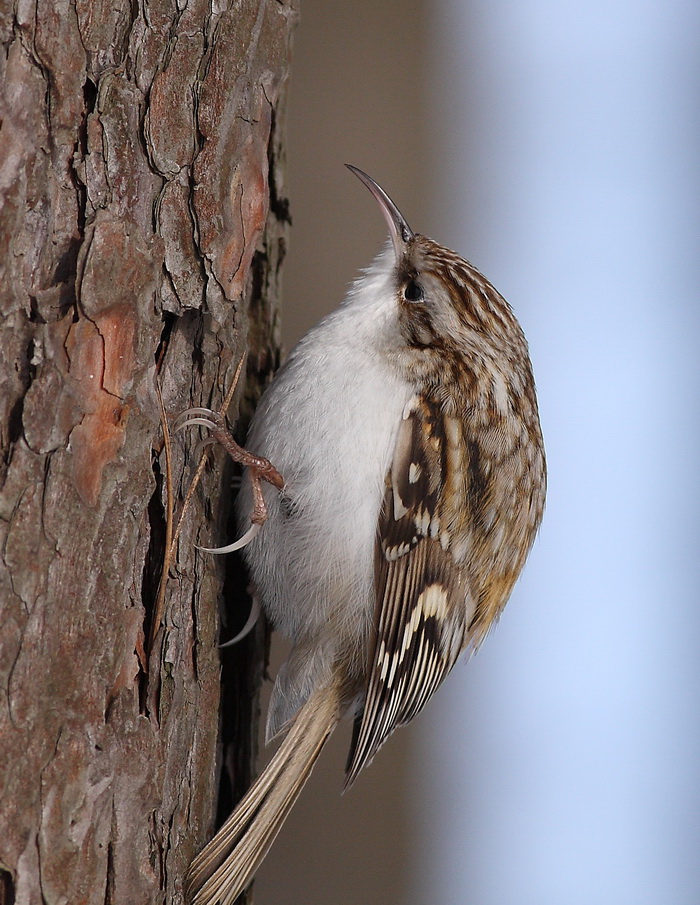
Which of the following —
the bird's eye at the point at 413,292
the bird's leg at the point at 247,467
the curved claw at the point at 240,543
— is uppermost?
the bird's eye at the point at 413,292

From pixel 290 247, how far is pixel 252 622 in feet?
2.54

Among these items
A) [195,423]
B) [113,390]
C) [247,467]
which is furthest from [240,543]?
[113,390]

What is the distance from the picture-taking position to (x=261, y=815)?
1427mm

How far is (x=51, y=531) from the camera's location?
41.6 inches

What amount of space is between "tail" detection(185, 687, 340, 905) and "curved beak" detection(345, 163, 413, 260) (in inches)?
31.8

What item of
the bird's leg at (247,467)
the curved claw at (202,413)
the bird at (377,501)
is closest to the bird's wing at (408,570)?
the bird at (377,501)

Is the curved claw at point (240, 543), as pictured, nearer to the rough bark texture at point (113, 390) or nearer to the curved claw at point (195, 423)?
the rough bark texture at point (113, 390)

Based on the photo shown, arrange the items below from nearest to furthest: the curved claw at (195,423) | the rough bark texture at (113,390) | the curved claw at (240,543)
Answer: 1. the rough bark texture at (113,390)
2. the curved claw at (195,423)
3. the curved claw at (240,543)

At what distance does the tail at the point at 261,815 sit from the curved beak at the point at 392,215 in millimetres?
809

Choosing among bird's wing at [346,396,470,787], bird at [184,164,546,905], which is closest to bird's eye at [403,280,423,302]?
bird at [184,164,546,905]

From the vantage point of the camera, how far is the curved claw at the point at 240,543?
1.40 meters

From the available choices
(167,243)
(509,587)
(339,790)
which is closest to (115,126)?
(167,243)

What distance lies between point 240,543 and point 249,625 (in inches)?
6.4

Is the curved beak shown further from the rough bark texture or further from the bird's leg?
the bird's leg
